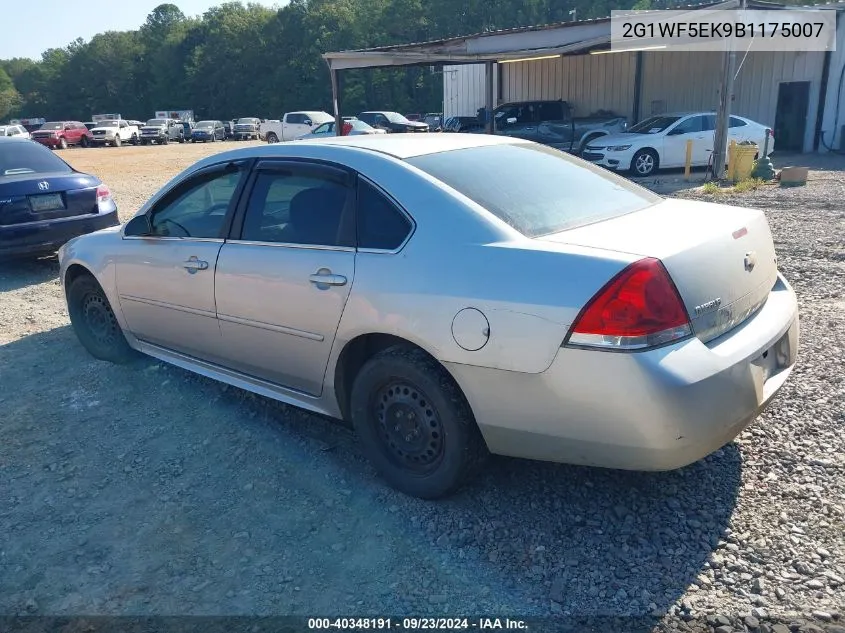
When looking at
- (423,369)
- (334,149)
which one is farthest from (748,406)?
(334,149)

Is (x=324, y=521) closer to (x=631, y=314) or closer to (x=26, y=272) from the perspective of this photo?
(x=631, y=314)

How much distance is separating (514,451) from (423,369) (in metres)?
0.52

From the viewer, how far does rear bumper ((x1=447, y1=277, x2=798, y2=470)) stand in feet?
8.28

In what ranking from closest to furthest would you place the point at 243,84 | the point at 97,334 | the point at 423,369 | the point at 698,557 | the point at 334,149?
the point at 698,557 → the point at 423,369 → the point at 334,149 → the point at 97,334 → the point at 243,84

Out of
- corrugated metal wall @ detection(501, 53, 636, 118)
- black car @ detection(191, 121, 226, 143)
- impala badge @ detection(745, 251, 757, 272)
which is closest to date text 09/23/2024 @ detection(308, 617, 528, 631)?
impala badge @ detection(745, 251, 757, 272)

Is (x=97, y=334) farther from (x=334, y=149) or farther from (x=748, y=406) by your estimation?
(x=748, y=406)

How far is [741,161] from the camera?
1453cm

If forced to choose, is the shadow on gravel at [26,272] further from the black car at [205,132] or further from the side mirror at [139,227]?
the black car at [205,132]

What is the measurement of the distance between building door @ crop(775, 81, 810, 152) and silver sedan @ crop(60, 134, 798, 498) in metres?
22.0

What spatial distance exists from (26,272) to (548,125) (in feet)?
Result: 52.9

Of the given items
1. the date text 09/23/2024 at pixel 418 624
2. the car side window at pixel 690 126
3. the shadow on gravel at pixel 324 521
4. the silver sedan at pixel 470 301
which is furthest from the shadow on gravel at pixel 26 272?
the car side window at pixel 690 126

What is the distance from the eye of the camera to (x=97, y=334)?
5227mm

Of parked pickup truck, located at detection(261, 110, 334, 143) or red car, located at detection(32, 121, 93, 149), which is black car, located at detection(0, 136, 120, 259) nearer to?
parked pickup truck, located at detection(261, 110, 334, 143)

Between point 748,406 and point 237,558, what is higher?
point 748,406
